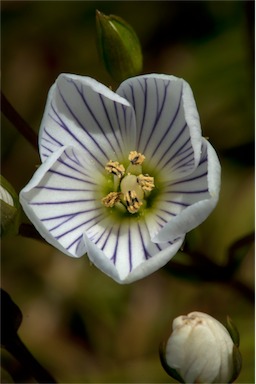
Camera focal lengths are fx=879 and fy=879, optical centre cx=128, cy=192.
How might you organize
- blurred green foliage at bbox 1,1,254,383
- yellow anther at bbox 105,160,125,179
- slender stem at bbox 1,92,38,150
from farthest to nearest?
1. blurred green foliage at bbox 1,1,254,383
2. slender stem at bbox 1,92,38,150
3. yellow anther at bbox 105,160,125,179

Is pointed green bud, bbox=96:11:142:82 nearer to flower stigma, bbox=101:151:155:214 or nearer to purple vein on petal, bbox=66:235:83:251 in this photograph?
flower stigma, bbox=101:151:155:214

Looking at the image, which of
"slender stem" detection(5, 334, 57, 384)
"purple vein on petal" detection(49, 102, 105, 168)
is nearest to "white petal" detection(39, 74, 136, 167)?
"purple vein on petal" detection(49, 102, 105, 168)

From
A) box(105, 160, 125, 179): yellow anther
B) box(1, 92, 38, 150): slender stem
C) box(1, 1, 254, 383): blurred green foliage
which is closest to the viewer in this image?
box(105, 160, 125, 179): yellow anther


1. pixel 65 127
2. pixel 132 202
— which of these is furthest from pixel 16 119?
pixel 132 202

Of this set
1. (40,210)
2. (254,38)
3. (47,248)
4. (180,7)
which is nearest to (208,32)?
(180,7)

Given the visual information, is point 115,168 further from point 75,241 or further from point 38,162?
point 38,162

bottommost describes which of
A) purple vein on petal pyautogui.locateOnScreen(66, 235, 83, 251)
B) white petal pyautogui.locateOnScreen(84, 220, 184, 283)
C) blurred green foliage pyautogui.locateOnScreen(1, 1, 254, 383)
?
blurred green foliage pyautogui.locateOnScreen(1, 1, 254, 383)

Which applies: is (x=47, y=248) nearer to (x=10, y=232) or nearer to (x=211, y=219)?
(x=211, y=219)
